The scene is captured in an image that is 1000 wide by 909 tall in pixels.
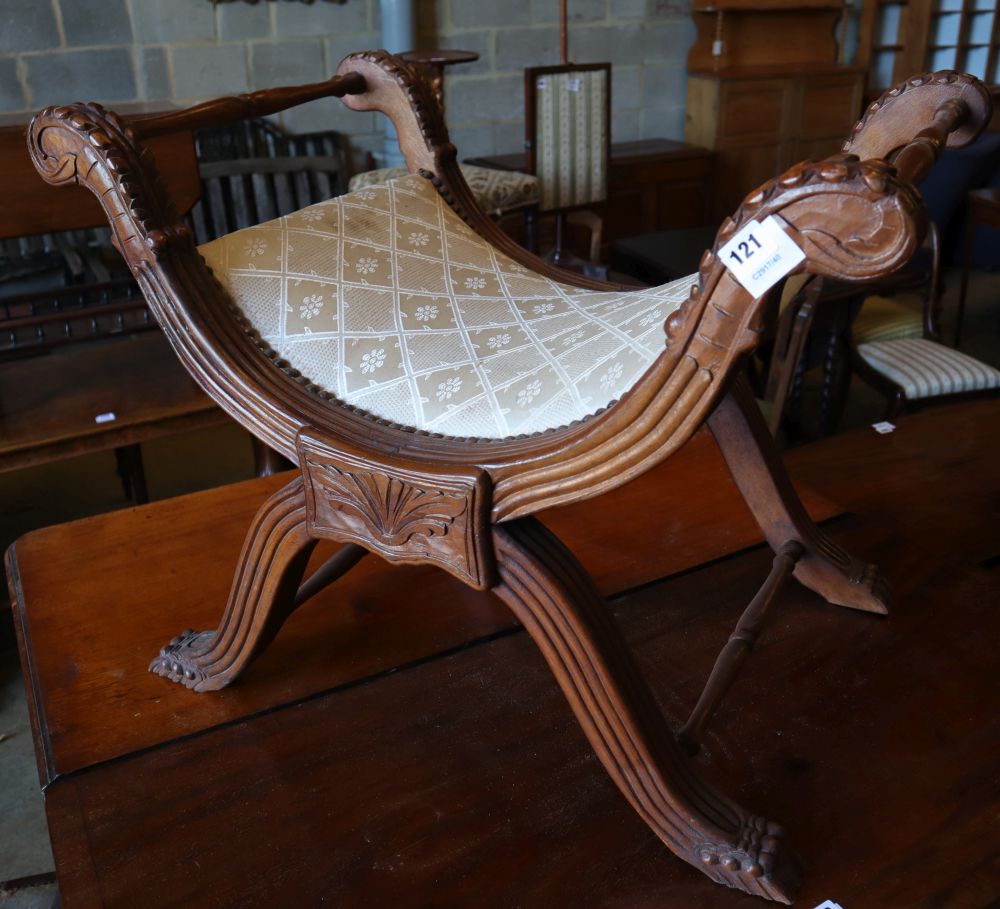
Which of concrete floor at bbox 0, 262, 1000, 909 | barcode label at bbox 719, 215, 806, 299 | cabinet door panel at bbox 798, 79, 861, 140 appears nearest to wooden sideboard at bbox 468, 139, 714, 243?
cabinet door panel at bbox 798, 79, 861, 140

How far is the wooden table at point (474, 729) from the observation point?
0.73m

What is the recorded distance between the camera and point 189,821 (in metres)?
0.78

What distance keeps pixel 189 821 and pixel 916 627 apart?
2.27ft

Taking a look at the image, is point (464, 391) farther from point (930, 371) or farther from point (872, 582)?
point (930, 371)

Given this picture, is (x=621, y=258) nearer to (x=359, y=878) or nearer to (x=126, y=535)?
(x=126, y=535)

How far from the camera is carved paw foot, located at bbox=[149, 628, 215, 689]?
3.03 feet

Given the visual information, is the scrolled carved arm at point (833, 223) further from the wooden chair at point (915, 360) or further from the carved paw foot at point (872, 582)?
the wooden chair at point (915, 360)

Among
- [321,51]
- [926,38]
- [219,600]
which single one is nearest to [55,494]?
[219,600]

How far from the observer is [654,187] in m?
4.01

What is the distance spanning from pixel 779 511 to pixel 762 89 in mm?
3624

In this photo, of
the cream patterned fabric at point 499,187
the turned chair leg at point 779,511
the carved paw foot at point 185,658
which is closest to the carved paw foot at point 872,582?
the turned chair leg at point 779,511

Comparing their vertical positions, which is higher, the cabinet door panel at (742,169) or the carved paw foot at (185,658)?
the carved paw foot at (185,658)

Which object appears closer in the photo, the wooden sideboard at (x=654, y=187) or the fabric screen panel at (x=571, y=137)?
the fabric screen panel at (x=571, y=137)

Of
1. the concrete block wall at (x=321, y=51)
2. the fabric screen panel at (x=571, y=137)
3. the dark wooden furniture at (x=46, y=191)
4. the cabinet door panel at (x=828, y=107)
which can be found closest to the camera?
the dark wooden furniture at (x=46, y=191)
